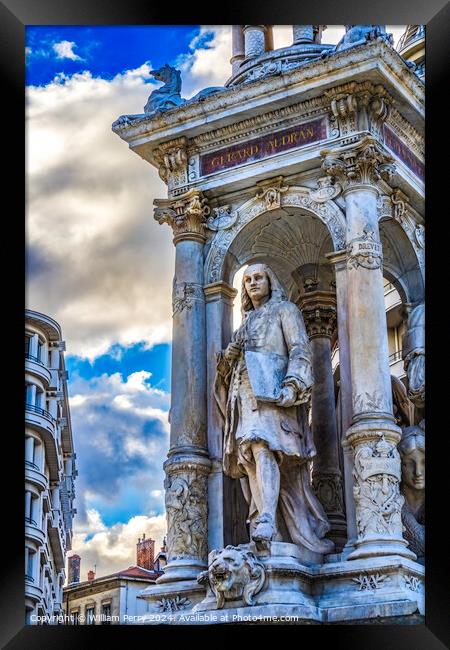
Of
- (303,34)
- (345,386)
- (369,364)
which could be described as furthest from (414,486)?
(303,34)

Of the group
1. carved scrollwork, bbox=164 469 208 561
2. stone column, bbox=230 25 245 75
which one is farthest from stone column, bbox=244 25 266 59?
carved scrollwork, bbox=164 469 208 561

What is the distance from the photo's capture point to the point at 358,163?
2200 centimetres

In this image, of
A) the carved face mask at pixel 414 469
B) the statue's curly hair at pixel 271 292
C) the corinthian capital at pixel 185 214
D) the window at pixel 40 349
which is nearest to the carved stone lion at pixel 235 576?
the carved face mask at pixel 414 469

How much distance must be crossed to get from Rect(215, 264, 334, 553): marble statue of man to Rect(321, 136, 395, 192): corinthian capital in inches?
68.6

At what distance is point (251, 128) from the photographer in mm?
23000

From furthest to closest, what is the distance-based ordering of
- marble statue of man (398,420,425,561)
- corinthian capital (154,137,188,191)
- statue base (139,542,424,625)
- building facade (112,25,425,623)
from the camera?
1. corinthian capital (154,137,188,191)
2. marble statue of man (398,420,425,561)
3. building facade (112,25,425,623)
4. statue base (139,542,424,625)

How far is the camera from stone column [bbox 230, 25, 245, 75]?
25.6 meters

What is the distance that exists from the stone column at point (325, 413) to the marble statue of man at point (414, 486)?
914 millimetres

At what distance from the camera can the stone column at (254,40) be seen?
25422 millimetres

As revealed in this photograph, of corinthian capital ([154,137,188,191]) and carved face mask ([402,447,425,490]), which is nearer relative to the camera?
carved face mask ([402,447,425,490])

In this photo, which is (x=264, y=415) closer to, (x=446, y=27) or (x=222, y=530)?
(x=222, y=530)

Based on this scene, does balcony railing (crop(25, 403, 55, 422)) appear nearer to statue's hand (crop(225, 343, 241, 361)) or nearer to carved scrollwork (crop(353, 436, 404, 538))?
statue's hand (crop(225, 343, 241, 361))

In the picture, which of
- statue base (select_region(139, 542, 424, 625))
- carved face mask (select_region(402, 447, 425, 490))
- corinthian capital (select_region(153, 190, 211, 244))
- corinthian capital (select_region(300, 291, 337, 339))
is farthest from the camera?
corinthian capital (select_region(300, 291, 337, 339))

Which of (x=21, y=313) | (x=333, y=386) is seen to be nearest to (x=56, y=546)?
(x=333, y=386)
